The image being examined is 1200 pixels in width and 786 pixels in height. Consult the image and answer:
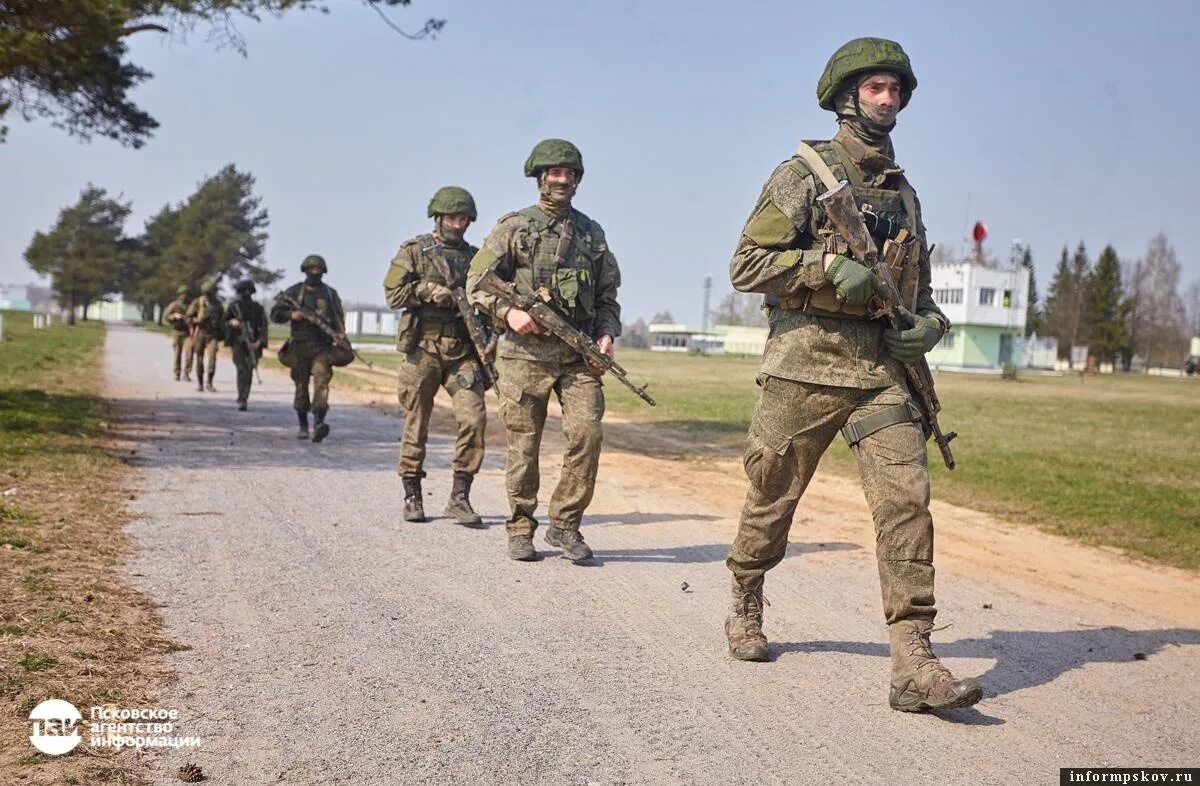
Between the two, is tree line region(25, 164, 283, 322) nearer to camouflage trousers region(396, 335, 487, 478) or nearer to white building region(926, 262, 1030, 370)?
white building region(926, 262, 1030, 370)

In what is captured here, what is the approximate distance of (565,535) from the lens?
7324 mm

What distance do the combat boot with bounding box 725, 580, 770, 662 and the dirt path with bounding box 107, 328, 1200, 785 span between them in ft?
0.26

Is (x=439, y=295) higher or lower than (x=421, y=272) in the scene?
lower

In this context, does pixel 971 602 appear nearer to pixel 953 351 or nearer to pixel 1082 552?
pixel 1082 552

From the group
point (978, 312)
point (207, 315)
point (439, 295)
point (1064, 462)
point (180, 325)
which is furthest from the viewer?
point (978, 312)

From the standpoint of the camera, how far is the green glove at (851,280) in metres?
4.43

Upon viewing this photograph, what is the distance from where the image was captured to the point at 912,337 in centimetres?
462

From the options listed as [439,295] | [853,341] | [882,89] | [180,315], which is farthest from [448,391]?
[180,315]

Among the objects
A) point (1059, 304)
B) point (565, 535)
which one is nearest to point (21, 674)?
point (565, 535)

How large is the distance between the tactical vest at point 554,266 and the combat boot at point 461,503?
1970 millimetres

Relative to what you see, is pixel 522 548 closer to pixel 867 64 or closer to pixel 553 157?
pixel 553 157

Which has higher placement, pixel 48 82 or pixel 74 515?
pixel 48 82

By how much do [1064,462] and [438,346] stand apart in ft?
34.2

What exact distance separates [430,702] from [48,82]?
530 inches
